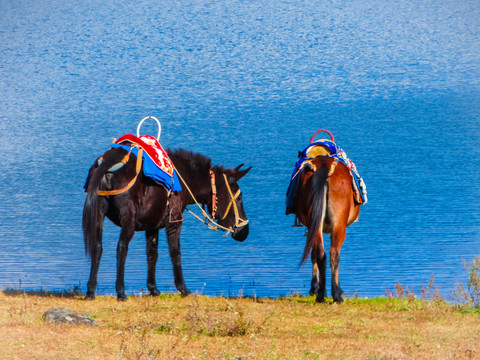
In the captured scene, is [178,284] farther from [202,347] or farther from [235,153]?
[235,153]

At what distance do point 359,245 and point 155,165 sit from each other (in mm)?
13294

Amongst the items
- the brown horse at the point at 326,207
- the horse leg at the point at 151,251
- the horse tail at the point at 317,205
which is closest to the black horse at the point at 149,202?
the horse leg at the point at 151,251

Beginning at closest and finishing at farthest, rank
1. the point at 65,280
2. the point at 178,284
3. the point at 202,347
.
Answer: the point at 202,347 → the point at 178,284 → the point at 65,280

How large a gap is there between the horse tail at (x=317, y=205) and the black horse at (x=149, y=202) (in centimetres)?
167

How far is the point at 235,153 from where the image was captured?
5209 cm

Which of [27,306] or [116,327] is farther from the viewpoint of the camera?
[27,306]

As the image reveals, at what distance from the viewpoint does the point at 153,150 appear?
11.1m

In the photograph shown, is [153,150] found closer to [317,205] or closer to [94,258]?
[94,258]

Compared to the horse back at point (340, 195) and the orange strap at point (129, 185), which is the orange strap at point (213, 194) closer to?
the orange strap at point (129, 185)

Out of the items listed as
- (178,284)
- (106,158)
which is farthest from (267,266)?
(106,158)

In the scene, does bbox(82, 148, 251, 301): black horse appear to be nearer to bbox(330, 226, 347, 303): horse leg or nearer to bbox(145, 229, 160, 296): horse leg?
bbox(145, 229, 160, 296): horse leg

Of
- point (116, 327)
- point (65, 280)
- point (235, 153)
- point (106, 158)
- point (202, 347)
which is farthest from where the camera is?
point (235, 153)

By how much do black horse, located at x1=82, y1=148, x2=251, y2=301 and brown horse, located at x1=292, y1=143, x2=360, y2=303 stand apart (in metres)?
1.43

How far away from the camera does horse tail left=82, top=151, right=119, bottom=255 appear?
33.8 feet
